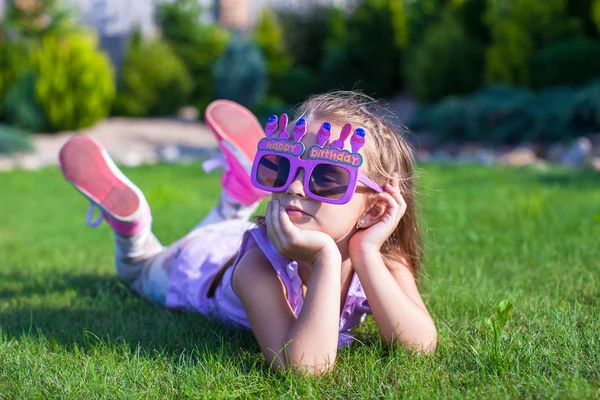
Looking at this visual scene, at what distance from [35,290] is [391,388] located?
197 centimetres

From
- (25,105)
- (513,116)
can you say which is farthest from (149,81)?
(513,116)

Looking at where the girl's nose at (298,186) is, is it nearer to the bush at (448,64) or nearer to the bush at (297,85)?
the bush at (448,64)

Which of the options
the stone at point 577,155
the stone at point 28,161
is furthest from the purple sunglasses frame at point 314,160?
the stone at point 28,161

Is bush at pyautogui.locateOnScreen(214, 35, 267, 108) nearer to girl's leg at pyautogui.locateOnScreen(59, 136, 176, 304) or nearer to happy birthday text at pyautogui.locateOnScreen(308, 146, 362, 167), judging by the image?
girl's leg at pyautogui.locateOnScreen(59, 136, 176, 304)

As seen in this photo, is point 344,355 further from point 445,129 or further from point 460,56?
point 460,56

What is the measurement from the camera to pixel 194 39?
2023cm

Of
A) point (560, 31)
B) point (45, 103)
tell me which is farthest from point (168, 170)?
point (560, 31)

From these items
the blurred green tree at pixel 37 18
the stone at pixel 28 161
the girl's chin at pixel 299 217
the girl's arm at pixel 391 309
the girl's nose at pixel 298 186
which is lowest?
the stone at pixel 28 161

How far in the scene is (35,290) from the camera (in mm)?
2924

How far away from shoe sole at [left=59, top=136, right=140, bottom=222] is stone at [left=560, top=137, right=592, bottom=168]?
285 inches

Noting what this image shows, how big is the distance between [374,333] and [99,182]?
1.33m

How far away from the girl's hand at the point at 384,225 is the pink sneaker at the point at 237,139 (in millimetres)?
1052

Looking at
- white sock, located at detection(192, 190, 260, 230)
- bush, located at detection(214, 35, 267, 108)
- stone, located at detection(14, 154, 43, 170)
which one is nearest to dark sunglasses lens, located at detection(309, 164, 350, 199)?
white sock, located at detection(192, 190, 260, 230)

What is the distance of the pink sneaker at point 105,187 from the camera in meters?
2.66
